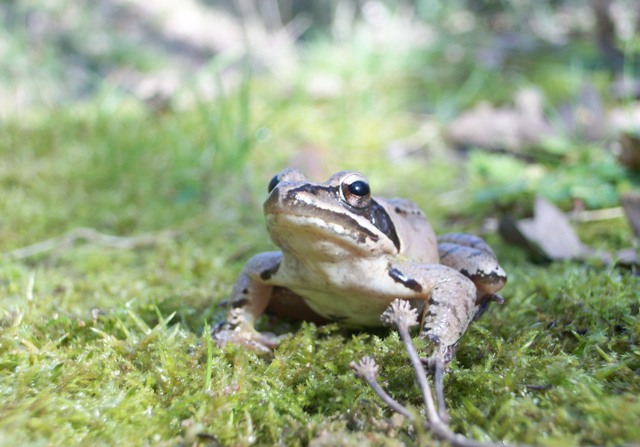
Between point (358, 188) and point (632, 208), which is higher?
point (358, 188)

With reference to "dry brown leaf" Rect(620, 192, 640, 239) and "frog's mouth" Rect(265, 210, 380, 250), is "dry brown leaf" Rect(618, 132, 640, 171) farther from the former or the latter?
"frog's mouth" Rect(265, 210, 380, 250)

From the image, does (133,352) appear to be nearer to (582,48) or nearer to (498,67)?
(498,67)

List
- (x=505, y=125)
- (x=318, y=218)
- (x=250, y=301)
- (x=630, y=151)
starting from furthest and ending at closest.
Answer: (x=505, y=125) < (x=630, y=151) < (x=250, y=301) < (x=318, y=218)

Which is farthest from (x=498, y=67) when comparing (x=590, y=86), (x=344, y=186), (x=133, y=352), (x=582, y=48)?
(x=133, y=352)

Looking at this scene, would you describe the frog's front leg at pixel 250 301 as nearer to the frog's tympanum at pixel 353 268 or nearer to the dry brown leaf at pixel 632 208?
the frog's tympanum at pixel 353 268

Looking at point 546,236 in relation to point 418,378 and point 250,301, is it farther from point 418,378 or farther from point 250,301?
point 418,378

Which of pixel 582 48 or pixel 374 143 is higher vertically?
pixel 582 48

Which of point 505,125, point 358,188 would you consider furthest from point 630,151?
point 358,188
